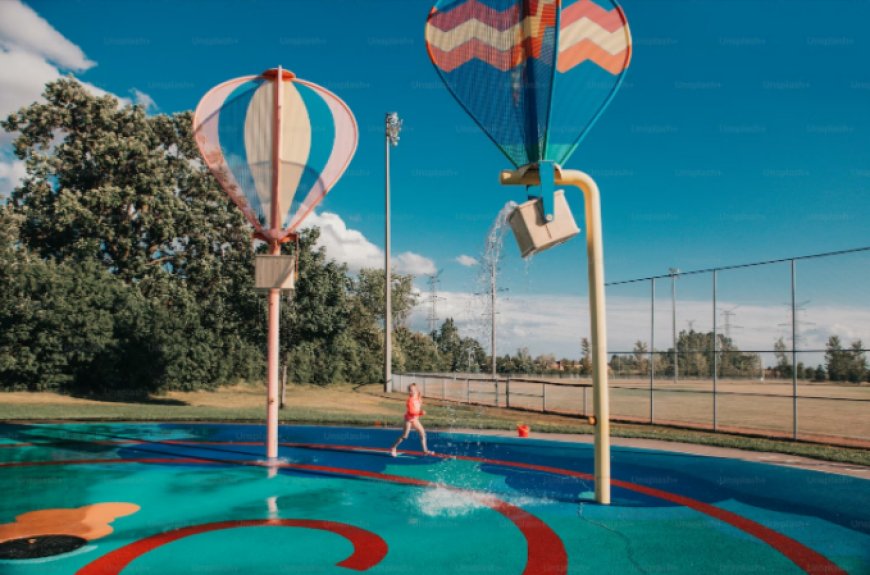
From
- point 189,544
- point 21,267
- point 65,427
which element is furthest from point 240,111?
point 21,267

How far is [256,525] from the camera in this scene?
804cm

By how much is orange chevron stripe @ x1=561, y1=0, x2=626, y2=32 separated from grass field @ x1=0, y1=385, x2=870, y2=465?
11051 mm

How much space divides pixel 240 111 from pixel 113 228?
27489 mm

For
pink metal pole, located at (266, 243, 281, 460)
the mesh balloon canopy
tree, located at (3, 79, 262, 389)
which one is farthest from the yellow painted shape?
tree, located at (3, 79, 262, 389)

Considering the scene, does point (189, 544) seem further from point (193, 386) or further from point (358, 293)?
point (358, 293)

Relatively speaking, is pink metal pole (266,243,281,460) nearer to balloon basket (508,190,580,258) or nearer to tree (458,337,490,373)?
balloon basket (508,190,580,258)

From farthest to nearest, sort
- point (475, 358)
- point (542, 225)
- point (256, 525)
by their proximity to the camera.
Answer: point (475, 358)
point (542, 225)
point (256, 525)

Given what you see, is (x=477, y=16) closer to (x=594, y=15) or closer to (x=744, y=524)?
(x=594, y=15)

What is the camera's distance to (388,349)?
124 ft

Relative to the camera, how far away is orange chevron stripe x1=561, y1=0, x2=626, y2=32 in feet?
28.0

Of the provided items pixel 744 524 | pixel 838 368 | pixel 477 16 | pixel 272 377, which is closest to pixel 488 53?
pixel 477 16

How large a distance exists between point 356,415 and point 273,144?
517 inches

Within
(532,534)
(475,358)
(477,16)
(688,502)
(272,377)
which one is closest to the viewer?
(532,534)

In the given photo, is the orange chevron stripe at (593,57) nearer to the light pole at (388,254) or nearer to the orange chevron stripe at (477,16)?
the orange chevron stripe at (477,16)
